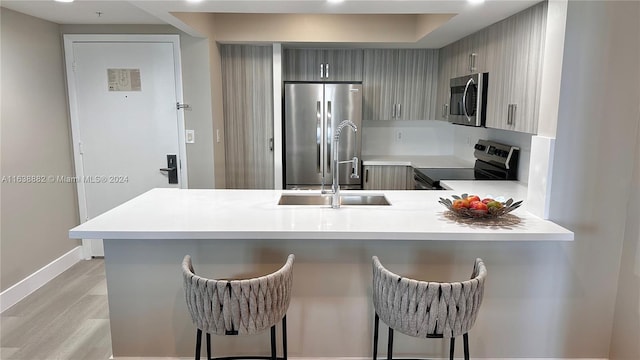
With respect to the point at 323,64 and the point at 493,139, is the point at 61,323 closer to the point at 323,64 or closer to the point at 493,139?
the point at 323,64

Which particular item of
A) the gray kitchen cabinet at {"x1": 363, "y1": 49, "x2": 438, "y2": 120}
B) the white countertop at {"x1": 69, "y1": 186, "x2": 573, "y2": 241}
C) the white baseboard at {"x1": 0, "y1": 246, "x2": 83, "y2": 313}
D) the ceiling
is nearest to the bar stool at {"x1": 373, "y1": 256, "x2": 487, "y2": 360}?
the white countertop at {"x1": 69, "y1": 186, "x2": 573, "y2": 241}

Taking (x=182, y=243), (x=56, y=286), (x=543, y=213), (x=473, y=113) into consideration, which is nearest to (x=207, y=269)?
(x=182, y=243)

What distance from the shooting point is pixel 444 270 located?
7.22 feet

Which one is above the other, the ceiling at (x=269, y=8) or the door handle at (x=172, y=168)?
the ceiling at (x=269, y=8)

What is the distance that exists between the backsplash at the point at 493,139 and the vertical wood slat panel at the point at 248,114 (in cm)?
203

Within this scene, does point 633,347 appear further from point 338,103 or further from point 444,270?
point 338,103

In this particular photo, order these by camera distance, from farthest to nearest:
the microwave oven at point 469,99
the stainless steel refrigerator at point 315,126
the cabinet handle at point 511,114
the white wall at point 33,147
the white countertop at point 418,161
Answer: the white countertop at point 418,161
the stainless steel refrigerator at point 315,126
the microwave oven at point 469,99
the white wall at point 33,147
the cabinet handle at point 511,114

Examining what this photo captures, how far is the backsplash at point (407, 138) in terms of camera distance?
16.4ft

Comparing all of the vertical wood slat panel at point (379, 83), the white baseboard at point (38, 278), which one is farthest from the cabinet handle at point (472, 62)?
the white baseboard at point (38, 278)

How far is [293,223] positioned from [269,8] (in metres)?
1.36

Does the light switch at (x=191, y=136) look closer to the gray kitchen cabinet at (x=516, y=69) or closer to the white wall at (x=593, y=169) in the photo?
the gray kitchen cabinet at (x=516, y=69)

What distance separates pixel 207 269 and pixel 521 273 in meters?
1.58

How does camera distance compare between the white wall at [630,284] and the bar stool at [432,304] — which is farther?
the white wall at [630,284]

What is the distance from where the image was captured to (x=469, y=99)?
3.50 metres
